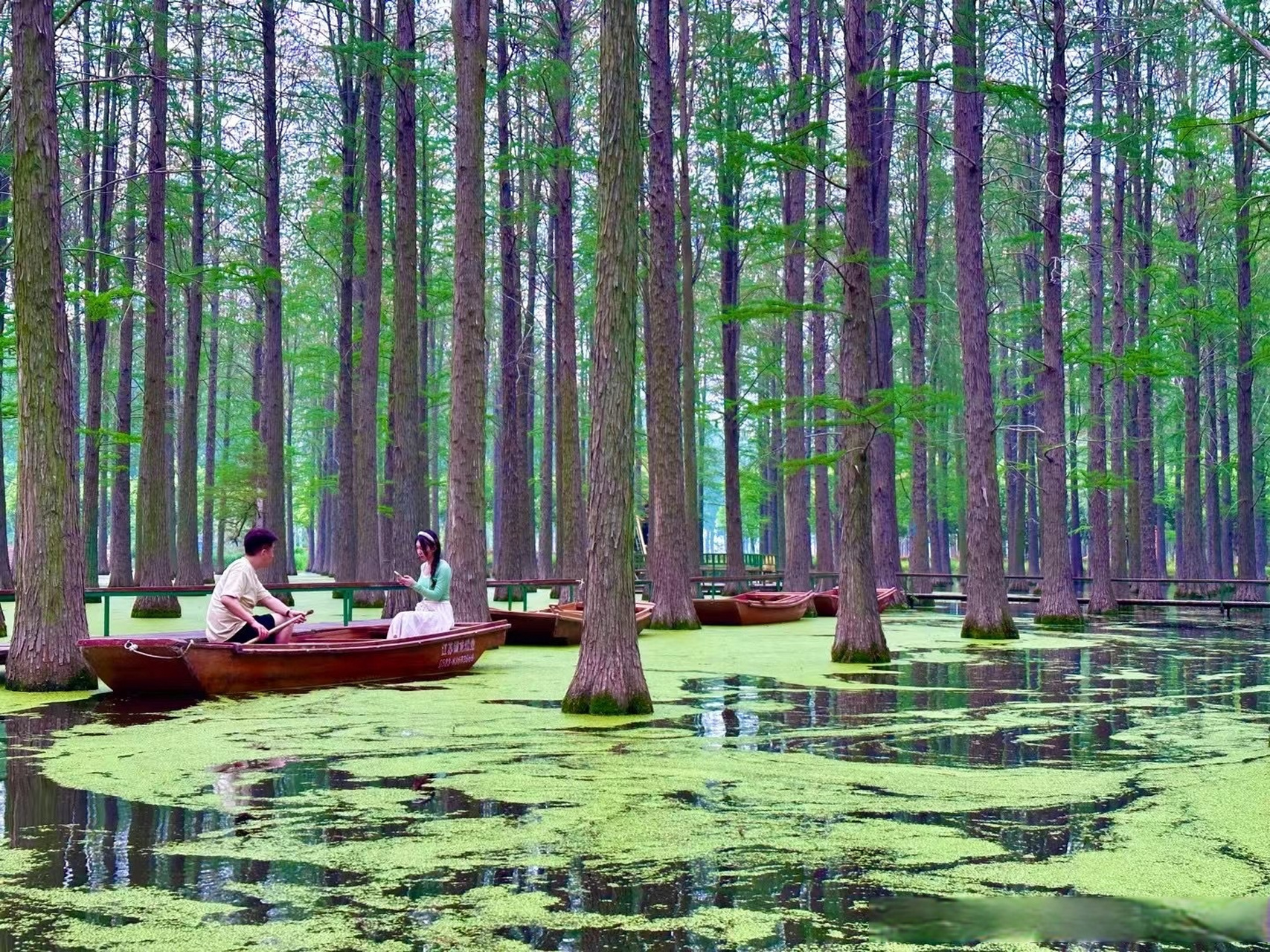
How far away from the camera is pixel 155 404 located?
795 inches

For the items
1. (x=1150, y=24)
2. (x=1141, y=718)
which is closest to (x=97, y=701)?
(x=1141, y=718)

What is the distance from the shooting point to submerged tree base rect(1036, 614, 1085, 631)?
21.0 m

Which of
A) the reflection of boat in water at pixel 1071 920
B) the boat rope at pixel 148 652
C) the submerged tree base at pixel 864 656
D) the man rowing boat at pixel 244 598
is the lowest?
the submerged tree base at pixel 864 656

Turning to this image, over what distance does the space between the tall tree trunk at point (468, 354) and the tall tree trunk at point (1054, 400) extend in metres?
10.2

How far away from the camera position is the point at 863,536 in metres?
14.4

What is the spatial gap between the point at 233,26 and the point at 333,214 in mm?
3772

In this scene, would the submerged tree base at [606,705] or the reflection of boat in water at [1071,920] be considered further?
the submerged tree base at [606,705]

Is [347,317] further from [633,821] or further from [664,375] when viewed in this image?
[633,821]

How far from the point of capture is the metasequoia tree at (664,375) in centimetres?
1838

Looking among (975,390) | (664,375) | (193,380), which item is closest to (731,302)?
(975,390)

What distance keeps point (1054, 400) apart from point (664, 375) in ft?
25.0

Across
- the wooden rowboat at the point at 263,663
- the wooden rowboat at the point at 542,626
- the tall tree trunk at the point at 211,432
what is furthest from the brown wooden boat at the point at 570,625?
the tall tree trunk at the point at 211,432

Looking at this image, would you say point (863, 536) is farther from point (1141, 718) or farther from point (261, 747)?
point (261, 747)

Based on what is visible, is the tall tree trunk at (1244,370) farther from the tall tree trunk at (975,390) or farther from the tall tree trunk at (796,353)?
the tall tree trunk at (975,390)
